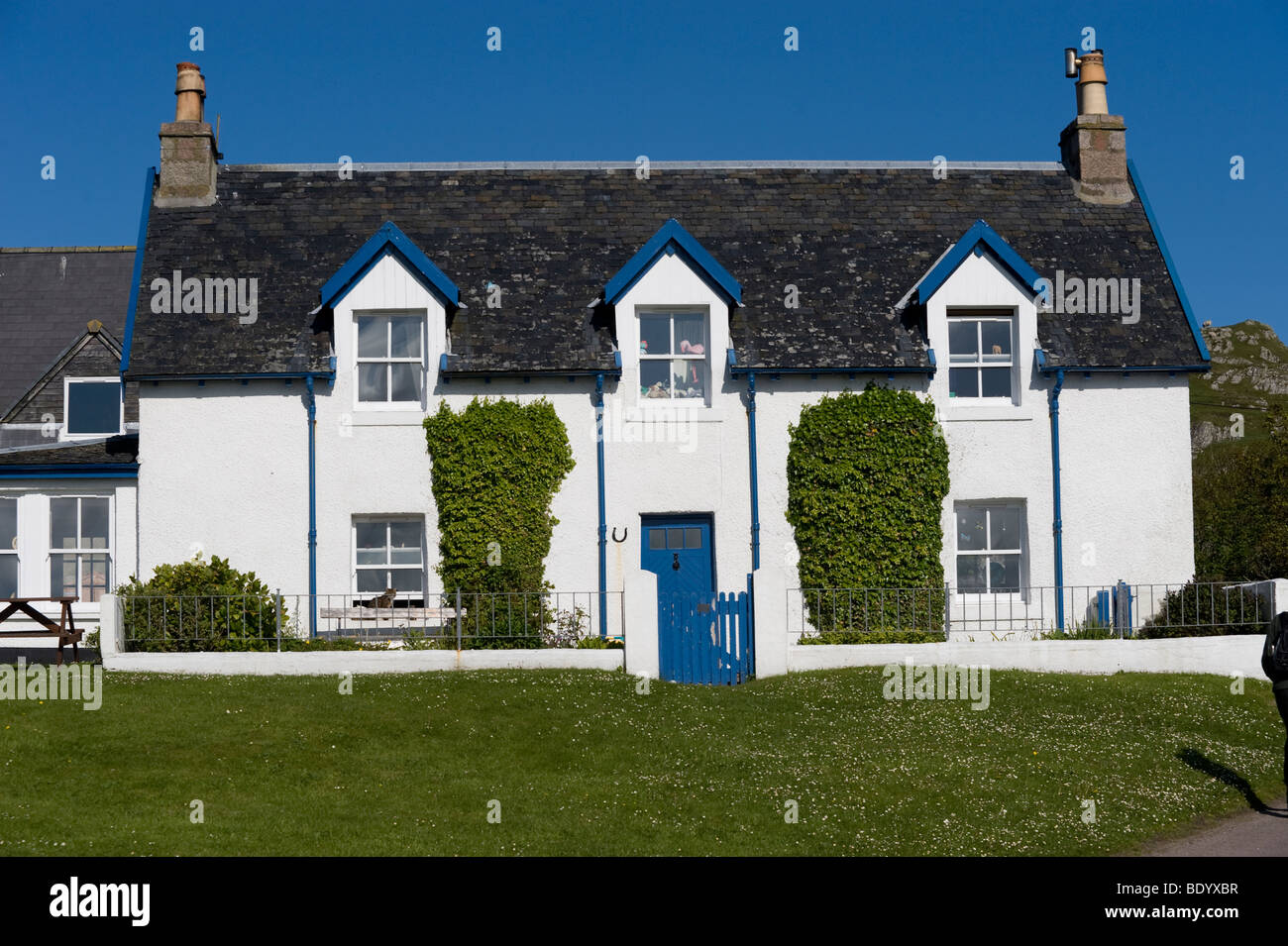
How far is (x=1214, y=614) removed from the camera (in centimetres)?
2138

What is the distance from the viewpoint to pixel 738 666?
20.2 m

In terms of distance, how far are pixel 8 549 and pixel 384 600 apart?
22.2ft

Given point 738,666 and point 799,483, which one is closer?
point 738,666

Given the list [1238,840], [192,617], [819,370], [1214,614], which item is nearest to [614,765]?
[1238,840]

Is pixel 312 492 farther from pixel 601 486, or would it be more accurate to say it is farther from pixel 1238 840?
pixel 1238 840

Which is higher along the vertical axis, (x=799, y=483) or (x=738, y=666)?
(x=799, y=483)

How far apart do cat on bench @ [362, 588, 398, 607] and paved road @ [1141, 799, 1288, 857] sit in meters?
13.7

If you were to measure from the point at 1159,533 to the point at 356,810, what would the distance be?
53.2 ft

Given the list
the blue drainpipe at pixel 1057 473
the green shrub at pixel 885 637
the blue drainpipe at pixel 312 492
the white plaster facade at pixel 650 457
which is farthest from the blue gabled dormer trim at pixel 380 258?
the blue drainpipe at pixel 1057 473

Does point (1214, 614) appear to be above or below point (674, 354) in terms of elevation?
below

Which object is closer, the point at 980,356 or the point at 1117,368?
the point at 1117,368

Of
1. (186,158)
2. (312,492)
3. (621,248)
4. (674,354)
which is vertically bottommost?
(312,492)
